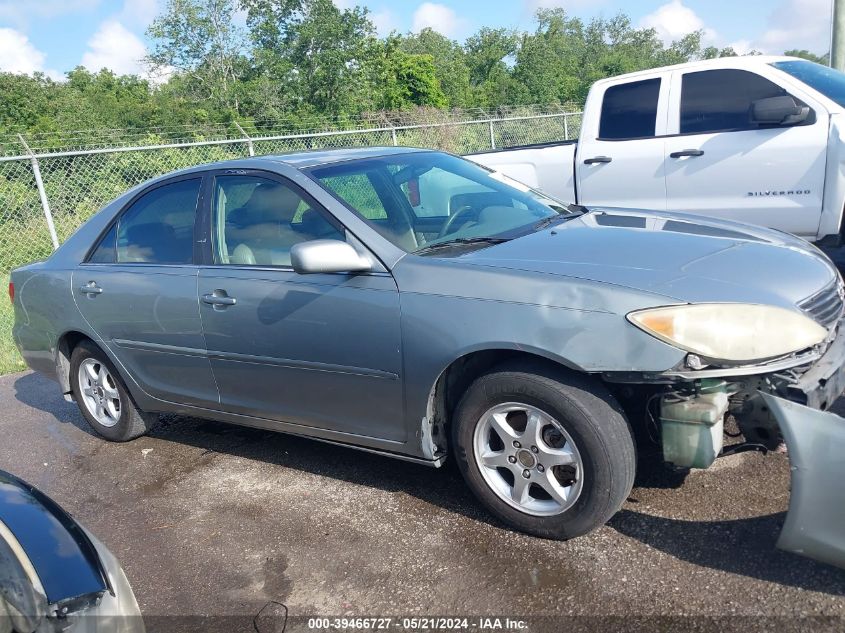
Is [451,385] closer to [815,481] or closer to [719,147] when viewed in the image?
[815,481]

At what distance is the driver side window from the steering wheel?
0.51 meters

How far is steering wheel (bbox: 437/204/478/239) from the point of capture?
3711 millimetres

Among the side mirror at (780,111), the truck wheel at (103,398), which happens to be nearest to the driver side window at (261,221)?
the truck wheel at (103,398)

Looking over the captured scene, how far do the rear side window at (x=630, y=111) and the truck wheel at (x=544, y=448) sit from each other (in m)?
4.36

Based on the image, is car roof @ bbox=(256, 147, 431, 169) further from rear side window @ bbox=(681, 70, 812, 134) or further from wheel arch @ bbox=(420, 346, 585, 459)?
rear side window @ bbox=(681, 70, 812, 134)

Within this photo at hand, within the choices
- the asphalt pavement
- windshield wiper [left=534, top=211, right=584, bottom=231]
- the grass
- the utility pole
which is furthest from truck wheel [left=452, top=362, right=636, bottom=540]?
the utility pole

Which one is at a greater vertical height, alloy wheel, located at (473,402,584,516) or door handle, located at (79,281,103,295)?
door handle, located at (79,281,103,295)

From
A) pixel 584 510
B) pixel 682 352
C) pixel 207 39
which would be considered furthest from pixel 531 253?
pixel 207 39

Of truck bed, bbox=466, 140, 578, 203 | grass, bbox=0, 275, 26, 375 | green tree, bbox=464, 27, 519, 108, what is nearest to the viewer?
truck bed, bbox=466, 140, 578, 203

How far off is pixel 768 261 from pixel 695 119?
3692mm

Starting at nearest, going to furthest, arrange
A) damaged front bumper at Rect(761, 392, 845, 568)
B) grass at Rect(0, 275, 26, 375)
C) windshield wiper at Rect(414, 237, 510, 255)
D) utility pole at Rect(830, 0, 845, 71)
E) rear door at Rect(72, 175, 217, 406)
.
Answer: damaged front bumper at Rect(761, 392, 845, 568), windshield wiper at Rect(414, 237, 510, 255), rear door at Rect(72, 175, 217, 406), grass at Rect(0, 275, 26, 375), utility pole at Rect(830, 0, 845, 71)

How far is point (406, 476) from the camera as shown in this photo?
3961 millimetres

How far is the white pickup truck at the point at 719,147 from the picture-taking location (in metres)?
5.87

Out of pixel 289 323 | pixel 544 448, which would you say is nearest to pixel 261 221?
pixel 289 323
